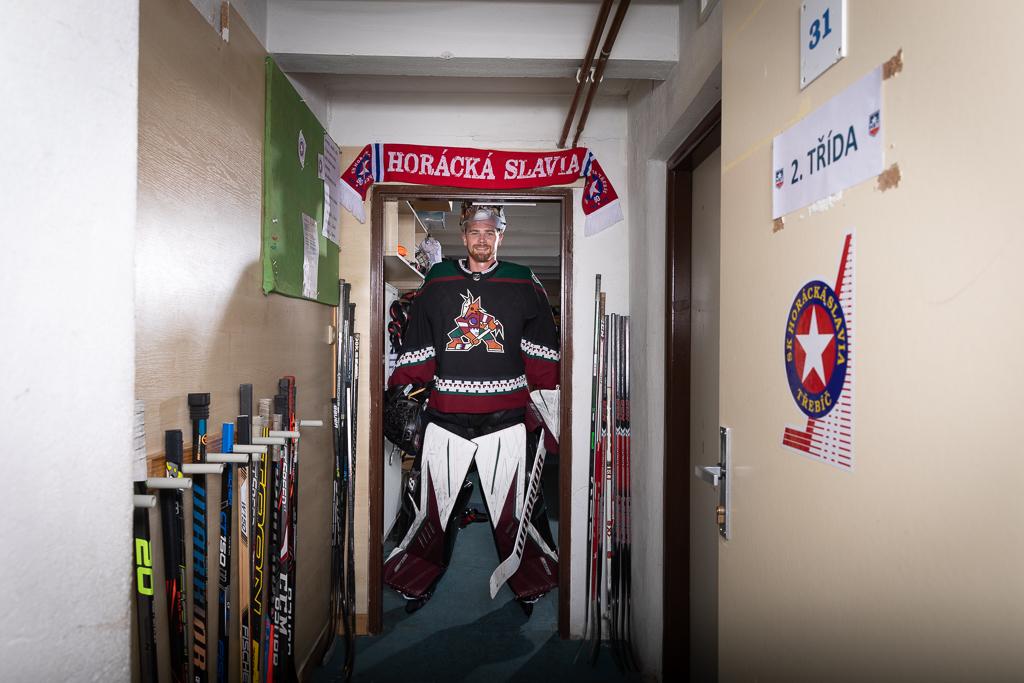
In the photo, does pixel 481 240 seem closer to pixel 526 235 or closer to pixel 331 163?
pixel 331 163

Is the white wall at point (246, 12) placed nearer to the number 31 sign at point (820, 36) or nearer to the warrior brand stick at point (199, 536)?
the warrior brand stick at point (199, 536)

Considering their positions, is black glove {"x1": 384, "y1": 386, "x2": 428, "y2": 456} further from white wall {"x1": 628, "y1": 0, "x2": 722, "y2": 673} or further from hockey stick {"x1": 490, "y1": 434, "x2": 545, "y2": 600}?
white wall {"x1": 628, "y1": 0, "x2": 722, "y2": 673}

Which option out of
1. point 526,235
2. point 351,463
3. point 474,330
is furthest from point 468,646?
point 526,235

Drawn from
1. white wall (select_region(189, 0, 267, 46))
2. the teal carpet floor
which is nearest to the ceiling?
white wall (select_region(189, 0, 267, 46))

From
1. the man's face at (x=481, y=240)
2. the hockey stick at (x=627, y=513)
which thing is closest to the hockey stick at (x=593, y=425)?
the hockey stick at (x=627, y=513)

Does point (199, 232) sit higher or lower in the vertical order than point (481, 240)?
lower

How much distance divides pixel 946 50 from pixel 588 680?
2290 millimetres

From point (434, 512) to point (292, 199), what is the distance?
166 centimetres

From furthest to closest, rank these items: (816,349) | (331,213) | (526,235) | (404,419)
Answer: (526,235) < (404,419) < (331,213) < (816,349)

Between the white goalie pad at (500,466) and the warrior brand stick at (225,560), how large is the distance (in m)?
1.49

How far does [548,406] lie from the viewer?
2.87m

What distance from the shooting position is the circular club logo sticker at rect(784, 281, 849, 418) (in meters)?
0.77

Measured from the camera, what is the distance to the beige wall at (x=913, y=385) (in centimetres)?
53

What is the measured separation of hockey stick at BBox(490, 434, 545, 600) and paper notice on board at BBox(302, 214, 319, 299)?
1409 mm
